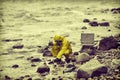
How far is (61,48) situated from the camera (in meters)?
8.12

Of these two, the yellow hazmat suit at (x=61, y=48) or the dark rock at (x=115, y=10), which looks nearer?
the yellow hazmat suit at (x=61, y=48)

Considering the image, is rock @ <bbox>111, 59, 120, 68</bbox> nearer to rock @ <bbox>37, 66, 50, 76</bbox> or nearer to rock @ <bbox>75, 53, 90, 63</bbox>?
rock @ <bbox>75, 53, 90, 63</bbox>

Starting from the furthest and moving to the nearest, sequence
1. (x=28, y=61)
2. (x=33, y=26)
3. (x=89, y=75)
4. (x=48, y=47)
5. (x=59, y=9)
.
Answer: (x=59, y=9)
(x=33, y=26)
(x=48, y=47)
(x=28, y=61)
(x=89, y=75)

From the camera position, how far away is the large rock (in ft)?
22.8

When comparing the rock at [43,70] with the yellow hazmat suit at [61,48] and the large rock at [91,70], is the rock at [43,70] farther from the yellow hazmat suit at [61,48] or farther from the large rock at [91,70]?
the large rock at [91,70]

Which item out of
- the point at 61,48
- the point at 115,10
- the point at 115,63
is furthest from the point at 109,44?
the point at 115,10

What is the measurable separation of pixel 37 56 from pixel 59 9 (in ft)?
19.4

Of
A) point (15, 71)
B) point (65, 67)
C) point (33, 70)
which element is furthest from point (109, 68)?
point (15, 71)

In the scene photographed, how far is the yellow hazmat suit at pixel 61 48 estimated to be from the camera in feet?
26.1

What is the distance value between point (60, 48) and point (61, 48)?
55mm

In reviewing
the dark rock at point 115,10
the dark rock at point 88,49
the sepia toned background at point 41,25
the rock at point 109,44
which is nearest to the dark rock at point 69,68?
the sepia toned background at point 41,25

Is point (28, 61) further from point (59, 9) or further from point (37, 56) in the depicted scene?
point (59, 9)

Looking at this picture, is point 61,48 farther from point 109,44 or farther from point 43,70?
point 109,44

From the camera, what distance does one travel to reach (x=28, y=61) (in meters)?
8.27
